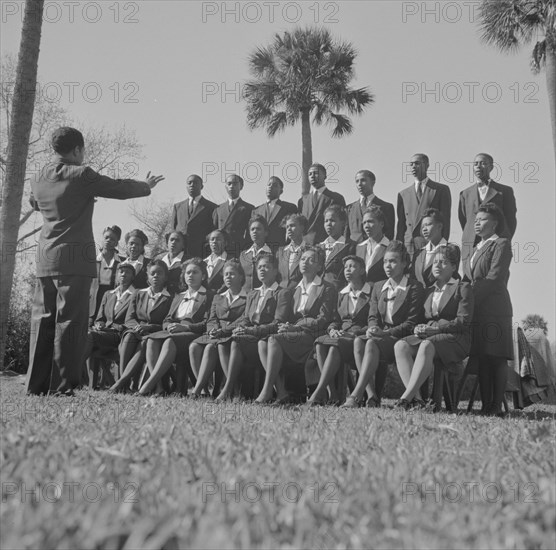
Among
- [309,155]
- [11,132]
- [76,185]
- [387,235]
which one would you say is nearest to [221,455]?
[76,185]

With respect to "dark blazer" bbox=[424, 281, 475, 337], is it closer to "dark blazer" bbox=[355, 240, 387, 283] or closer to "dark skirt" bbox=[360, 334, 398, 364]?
"dark skirt" bbox=[360, 334, 398, 364]

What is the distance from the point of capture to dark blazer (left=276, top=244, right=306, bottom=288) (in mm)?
8258

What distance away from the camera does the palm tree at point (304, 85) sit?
2295cm

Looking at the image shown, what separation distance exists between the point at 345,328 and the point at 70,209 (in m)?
2.90

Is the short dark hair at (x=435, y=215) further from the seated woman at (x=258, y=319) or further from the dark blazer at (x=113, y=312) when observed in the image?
the dark blazer at (x=113, y=312)

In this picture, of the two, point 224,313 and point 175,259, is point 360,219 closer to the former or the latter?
point 224,313

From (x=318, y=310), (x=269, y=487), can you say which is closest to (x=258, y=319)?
(x=318, y=310)

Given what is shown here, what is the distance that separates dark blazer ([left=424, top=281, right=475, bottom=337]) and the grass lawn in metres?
2.90

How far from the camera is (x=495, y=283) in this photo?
7145 mm

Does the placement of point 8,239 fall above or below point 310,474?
above

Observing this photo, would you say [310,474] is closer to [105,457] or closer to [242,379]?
[105,457]

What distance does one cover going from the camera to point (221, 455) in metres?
2.93

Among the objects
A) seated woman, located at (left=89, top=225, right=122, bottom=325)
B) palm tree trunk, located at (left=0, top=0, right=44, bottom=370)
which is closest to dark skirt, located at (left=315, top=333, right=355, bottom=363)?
seated woman, located at (left=89, top=225, right=122, bottom=325)

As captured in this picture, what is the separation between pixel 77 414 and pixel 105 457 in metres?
1.91
